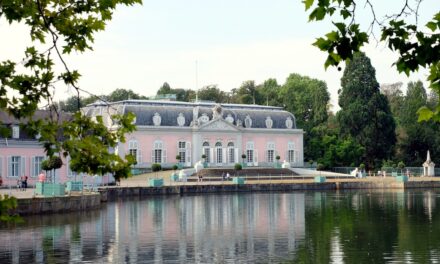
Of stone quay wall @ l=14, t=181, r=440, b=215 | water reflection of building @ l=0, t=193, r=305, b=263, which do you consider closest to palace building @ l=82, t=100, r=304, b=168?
stone quay wall @ l=14, t=181, r=440, b=215

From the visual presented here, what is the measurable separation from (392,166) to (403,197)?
25.1 metres

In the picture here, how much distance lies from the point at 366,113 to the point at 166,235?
50.0 m

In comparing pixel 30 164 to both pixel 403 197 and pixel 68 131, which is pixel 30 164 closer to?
pixel 403 197

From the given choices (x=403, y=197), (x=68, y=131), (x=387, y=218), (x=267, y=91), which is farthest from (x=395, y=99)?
(x=68, y=131)

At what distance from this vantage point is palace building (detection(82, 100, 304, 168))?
2832 inches

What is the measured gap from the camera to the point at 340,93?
77.3m

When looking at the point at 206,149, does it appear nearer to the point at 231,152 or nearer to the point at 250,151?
the point at 231,152

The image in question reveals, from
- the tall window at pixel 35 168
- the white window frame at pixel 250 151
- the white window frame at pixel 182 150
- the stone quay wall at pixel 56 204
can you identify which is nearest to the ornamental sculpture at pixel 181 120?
the white window frame at pixel 182 150

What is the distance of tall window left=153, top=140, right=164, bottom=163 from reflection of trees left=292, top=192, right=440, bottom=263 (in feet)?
100

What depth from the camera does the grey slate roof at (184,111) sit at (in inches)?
2822

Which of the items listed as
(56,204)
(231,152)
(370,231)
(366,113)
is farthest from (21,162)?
(366,113)

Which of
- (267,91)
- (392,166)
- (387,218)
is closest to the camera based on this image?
(387,218)

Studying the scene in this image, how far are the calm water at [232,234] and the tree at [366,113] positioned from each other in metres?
32.5

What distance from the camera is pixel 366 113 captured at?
73750mm
